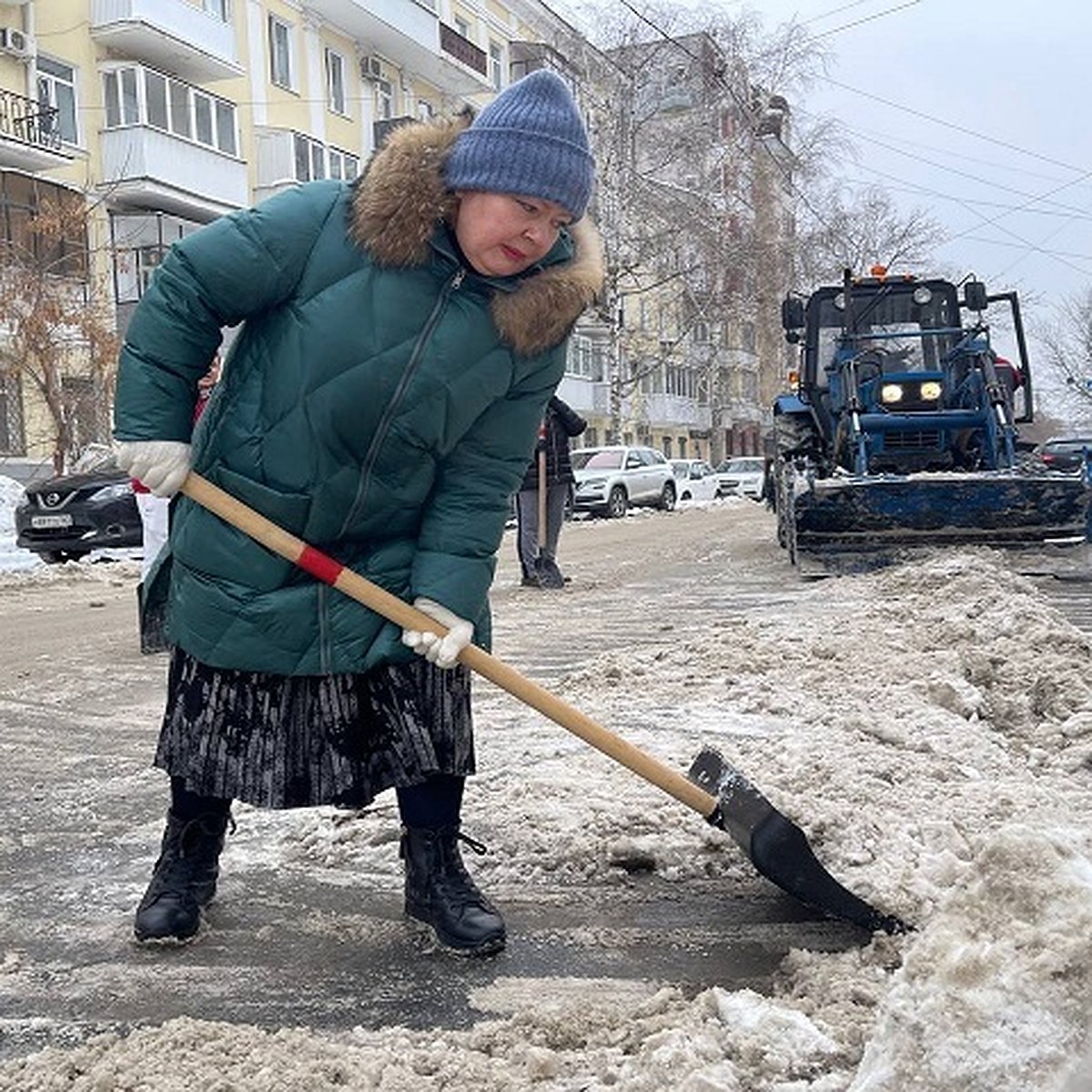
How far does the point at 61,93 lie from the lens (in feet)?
77.3

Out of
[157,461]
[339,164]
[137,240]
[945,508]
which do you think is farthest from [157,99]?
[157,461]

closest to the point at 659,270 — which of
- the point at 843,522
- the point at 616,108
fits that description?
the point at 616,108

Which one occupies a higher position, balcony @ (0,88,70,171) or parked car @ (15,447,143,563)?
balcony @ (0,88,70,171)

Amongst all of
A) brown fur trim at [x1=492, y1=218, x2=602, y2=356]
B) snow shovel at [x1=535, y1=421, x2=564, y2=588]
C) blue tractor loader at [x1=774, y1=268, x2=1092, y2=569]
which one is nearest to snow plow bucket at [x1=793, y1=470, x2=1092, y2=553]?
blue tractor loader at [x1=774, y1=268, x2=1092, y2=569]

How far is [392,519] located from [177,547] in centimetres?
45

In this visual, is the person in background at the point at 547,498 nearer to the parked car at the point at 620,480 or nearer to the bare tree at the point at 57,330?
the bare tree at the point at 57,330

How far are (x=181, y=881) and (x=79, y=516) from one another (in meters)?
11.3

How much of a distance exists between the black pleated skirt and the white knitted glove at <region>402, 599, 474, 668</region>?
11 cm

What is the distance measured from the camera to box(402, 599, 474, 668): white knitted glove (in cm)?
262

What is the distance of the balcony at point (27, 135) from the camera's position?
2130 centimetres

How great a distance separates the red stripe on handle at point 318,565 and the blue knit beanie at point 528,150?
0.76 meters

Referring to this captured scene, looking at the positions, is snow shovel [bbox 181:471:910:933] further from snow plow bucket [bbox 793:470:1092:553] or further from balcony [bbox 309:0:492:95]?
balcony [bbox 309:0:492:95]

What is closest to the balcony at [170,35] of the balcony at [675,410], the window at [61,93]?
the window at [61,93]

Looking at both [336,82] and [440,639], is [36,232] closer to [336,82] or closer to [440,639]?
[336,82]
